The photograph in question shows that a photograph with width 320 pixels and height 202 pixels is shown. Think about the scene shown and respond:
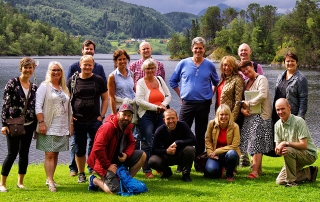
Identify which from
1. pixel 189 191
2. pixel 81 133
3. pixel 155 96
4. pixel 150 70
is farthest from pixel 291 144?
pixel 81 133

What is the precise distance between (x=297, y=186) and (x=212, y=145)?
183 cm

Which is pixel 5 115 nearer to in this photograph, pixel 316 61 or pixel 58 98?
pixel 58 98

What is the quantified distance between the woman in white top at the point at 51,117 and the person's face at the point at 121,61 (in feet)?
4.57

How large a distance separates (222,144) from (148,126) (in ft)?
5.25

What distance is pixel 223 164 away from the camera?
26.3ft

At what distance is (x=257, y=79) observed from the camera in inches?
318

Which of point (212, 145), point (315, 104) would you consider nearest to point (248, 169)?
point (212, 145)

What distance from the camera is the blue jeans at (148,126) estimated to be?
8375mm

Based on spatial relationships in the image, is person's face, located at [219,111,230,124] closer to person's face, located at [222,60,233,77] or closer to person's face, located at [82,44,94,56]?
person's face, located at [222,60,233,77]

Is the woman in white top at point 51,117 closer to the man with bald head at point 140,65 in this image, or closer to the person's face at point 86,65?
the person's face at point 86,65

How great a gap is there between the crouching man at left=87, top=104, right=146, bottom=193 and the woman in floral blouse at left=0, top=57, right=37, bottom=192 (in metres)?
1.22

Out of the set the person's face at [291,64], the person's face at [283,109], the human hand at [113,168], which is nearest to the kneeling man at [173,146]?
the human hand at [113,168]

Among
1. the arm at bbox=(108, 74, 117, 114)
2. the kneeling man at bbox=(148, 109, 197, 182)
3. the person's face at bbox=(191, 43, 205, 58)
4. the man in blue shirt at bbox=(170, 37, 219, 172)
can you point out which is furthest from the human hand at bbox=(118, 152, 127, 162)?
the person's face at bbox=(191, 43, 205, 58)

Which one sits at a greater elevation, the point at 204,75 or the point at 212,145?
the point at 204,75
